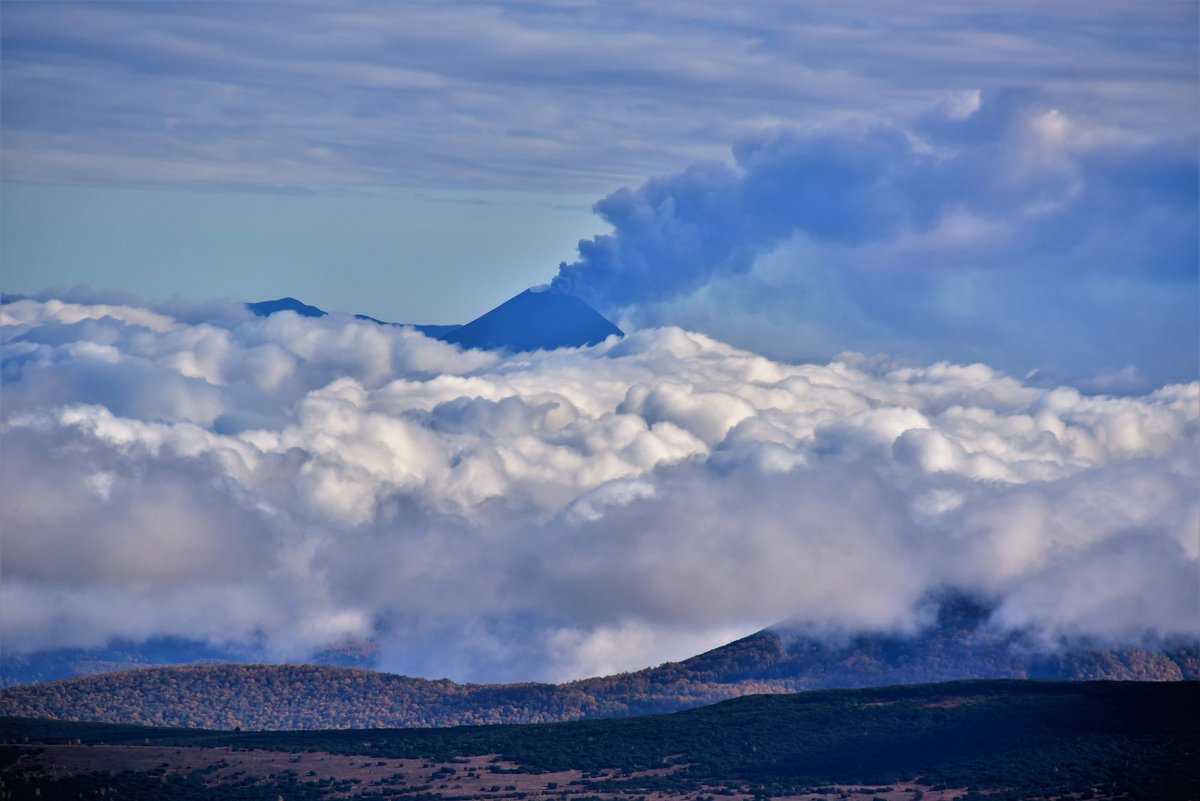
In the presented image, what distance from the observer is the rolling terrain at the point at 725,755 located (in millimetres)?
132250

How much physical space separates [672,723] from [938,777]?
3330 centimetres

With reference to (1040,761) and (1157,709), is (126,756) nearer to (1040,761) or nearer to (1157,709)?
(1040,761)

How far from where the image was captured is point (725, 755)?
14625cm

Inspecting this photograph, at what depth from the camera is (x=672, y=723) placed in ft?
525

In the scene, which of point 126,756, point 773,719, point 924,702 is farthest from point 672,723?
point 126,756

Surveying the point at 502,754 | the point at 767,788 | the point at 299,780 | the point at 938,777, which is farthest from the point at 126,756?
the point at 938,777

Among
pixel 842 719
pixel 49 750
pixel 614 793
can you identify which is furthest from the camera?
pixel 842 719

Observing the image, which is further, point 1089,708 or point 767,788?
point 1089,708

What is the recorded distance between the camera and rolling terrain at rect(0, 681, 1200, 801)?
13225cm

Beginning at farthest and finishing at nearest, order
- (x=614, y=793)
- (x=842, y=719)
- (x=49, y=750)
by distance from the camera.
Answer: (x=842, y=719)
(x=49, y=750)
(x=614, y=793)

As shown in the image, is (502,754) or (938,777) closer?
(938,777)

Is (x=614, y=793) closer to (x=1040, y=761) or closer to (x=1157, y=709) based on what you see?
(x=1040, y=761)

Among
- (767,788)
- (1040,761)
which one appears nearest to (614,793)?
(767,788)

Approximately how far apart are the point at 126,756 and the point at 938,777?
2796 inches
